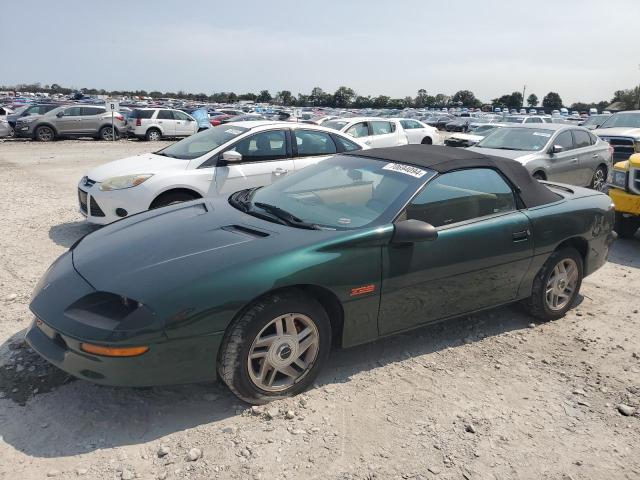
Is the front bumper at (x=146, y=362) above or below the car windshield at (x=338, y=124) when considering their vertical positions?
below

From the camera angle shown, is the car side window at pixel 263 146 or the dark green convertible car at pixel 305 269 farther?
the car side window at pixel 263 146

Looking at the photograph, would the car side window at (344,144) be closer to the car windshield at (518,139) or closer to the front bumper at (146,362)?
the car windshield at (518,139)

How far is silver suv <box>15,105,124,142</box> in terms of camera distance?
21.4 m

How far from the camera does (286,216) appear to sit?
3.71 m

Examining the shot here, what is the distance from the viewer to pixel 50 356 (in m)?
2.91

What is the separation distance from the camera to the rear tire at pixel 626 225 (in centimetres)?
757

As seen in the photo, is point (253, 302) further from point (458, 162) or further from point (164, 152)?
point (164, 152)

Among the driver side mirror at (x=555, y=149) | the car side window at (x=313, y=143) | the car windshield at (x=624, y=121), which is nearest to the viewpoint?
the car side window at (x=313, y=143)

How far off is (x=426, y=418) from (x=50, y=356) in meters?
2.18

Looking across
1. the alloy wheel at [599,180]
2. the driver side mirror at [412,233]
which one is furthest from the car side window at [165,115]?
the driver side mirror at [412,233]

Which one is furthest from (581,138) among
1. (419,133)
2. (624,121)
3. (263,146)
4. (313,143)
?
(419,133)

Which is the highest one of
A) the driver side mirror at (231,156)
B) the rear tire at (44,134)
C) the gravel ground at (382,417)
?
the driver side mirror at (231,156)

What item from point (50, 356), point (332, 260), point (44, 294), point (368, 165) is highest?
point (368, 165)

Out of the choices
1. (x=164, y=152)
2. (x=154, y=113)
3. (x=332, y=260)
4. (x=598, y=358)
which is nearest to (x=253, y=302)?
(x=332, y=260)
